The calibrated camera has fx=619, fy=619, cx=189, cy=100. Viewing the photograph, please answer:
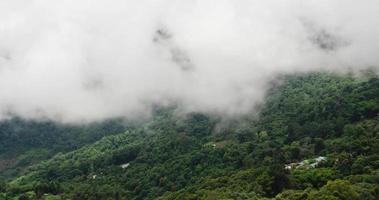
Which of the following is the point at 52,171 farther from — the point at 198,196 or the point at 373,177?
the point at 373,177

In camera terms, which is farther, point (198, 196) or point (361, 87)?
point (361, 87)

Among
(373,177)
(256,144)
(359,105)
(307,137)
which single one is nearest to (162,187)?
(256,144)

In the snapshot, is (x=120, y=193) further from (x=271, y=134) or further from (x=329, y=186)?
(x=329, y=186)

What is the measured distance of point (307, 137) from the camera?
146 m

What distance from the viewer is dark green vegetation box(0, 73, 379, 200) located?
10062cm

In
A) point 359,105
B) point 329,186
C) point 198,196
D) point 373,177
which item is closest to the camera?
point 329,186

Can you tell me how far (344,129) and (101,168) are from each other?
7529cm

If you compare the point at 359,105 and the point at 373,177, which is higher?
the point at 359,105

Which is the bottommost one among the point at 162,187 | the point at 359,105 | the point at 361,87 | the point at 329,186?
the point at 329,186

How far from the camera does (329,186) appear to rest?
85.8m

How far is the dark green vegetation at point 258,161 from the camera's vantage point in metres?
101

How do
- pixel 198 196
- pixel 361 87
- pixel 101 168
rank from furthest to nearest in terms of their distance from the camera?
1. pixel 101 168
2. pixel 361 87
3. pixel 198 196

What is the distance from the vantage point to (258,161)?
137 metres

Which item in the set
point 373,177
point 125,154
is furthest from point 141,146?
point 373,177
